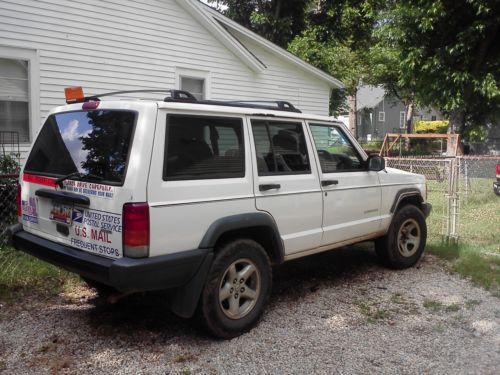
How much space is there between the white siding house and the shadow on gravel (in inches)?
200

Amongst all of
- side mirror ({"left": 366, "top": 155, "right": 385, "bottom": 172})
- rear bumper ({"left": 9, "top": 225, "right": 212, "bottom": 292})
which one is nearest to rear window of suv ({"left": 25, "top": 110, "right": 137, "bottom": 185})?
rear bumper ({"left": 9, "top": 225, "right": 212, "bottom": 292})

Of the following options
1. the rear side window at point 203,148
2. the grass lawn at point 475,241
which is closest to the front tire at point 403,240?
the grass lawn at point 475,241

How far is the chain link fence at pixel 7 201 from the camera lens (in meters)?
5.67

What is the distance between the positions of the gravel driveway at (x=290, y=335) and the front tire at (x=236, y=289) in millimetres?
150

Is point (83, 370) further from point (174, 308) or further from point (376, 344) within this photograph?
point (376, 344)

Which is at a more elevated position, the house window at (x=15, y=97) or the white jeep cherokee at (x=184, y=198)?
the house window at (x=15, y=97)

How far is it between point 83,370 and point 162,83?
7.63 meters

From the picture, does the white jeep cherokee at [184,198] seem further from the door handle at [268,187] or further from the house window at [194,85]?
the house window at [194,85]

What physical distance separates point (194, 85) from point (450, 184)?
19.8ft

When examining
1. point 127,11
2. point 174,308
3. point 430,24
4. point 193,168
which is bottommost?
point 174,308

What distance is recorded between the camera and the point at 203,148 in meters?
3.60

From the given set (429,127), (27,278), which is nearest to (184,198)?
(27,278)

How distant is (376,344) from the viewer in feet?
12.2

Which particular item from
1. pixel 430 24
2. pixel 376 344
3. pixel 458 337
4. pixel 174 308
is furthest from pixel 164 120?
pixel 430 24
